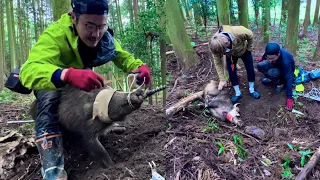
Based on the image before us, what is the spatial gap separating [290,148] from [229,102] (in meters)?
1.06

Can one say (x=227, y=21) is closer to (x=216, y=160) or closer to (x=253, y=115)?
(x=253, y=115)

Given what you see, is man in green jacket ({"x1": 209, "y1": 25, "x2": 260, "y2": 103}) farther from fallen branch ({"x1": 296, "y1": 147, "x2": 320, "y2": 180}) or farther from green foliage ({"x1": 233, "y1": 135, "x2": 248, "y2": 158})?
fallen branch ({"x1": 296, "y1": 147, "x2": 320, "y2": 180})

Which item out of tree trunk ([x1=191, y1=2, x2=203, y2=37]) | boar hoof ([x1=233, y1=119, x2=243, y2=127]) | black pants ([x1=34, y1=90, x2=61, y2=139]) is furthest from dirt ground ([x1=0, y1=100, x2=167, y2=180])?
tree trunk ([x1=191, y1=2, x2=203, y2=37])

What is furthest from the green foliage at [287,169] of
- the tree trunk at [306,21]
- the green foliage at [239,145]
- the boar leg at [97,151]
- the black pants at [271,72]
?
the tree trunk at [306,21]

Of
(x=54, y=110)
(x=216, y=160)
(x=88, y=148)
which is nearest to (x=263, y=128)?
(x=216, y=160)

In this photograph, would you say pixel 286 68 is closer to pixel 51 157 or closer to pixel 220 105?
pixel 220 105

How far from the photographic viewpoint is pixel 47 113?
1.87m

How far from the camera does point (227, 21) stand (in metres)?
3.27

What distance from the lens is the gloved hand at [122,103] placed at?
1586 mm

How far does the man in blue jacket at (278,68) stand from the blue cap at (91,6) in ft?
6.29

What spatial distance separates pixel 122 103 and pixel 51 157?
0.56 m

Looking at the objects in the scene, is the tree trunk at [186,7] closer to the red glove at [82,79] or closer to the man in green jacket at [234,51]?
the man in green jacket at [234,51]

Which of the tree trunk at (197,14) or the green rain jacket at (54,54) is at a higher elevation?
the tree trunk at (197,14)

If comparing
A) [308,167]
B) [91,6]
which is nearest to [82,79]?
[91,6]
